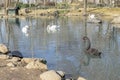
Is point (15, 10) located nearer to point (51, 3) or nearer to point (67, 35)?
point (51, 3)

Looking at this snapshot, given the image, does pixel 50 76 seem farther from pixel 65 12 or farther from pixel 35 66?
pixel 65 12

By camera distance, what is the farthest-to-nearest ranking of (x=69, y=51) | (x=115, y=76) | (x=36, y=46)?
1. (x=36, y=46)
2. (x=69, y=51)
3. (x=115, y=76)

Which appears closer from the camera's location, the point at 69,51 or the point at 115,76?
the point at 115,76

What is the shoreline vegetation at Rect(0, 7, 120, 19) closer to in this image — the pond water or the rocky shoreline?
the pond water

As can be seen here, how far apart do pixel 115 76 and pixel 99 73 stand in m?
0.99

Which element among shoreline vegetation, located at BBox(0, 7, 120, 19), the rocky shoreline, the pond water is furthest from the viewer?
shoreline vegetation, located at BBox(0, 7, 120, 19)

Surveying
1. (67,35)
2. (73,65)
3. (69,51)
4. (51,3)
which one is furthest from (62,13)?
(73,65)

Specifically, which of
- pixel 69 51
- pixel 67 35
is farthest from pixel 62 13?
pixel 69 51

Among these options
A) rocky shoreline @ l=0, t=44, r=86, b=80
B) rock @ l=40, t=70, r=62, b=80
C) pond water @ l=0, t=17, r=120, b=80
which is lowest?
pond water @ l=0, t=17, r=120, b=80

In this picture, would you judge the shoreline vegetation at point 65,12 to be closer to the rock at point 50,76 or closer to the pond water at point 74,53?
the pond water at point 74,53

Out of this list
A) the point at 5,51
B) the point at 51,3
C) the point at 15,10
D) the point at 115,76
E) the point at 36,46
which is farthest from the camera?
the point at 51,3

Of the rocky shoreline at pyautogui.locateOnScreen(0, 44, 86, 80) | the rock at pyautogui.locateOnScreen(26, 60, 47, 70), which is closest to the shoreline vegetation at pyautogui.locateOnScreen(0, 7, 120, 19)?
the rocky shoreline at pyautogui.locateOnScreen(0, 44, 86, 80)

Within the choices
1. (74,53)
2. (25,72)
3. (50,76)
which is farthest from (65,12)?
(50,76)

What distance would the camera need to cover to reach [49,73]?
15.3 meters
